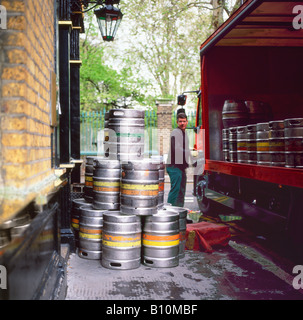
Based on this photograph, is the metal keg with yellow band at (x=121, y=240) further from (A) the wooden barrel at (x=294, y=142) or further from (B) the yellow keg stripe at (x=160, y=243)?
(A) the wooden barrel at (x=294, y=142)

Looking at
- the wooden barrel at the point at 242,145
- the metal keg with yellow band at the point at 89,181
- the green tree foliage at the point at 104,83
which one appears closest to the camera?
the wooden barrel at the point at 242,145

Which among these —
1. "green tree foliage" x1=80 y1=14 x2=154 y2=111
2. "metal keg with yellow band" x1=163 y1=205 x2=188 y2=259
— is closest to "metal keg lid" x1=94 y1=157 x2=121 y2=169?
"metal keg with yellow band" x1=163 y1=205 x2=188 y2=259

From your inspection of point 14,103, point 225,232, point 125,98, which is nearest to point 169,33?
point 125,98

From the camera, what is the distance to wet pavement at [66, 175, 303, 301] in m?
4.42

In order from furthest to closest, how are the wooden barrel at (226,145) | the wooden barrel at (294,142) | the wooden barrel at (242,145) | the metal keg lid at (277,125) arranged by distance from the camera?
1. the wooden barrel at (226,145)
2. the wooden barrel at (242,145)
3. the metal keg lid at (277,125)
4. the wooden barrel at (294,142)

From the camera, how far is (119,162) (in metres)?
5.73

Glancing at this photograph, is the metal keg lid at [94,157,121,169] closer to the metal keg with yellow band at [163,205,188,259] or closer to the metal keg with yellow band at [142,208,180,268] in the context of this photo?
the metal keg with yellow band at [142,208,180,268]

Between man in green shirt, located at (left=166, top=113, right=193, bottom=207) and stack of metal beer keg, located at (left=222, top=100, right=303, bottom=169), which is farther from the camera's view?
man in green shirt, located at (left=166, top=113, right=193, bottom=207)

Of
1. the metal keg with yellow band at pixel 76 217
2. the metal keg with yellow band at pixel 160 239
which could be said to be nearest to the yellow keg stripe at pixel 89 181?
the metal keg with yellow band at pixel 76 217

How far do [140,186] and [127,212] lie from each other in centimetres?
38

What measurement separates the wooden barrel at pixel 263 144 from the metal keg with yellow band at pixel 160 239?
4.26 ft

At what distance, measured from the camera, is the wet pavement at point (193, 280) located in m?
4.42

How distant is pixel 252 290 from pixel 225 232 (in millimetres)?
1834
